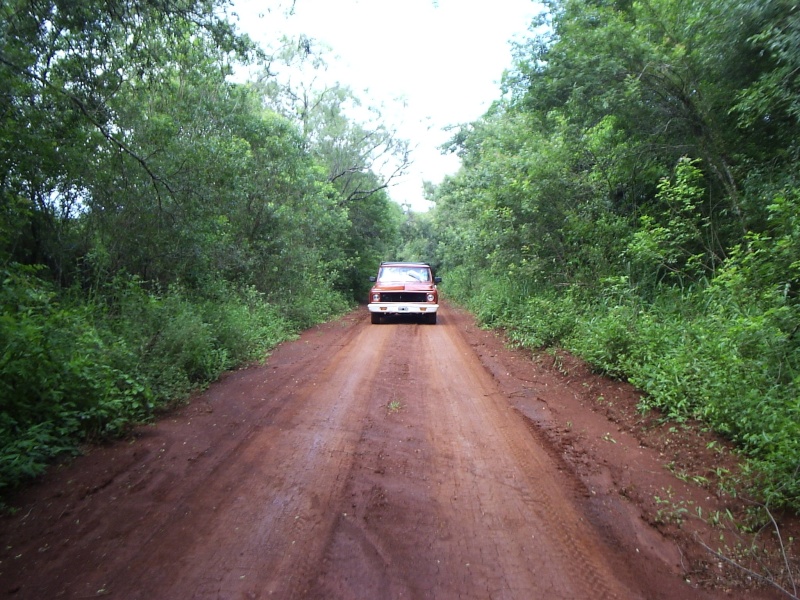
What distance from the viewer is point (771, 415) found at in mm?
4082

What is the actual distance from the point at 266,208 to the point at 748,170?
11.3 meters

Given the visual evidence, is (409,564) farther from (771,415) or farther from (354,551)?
(771,415)

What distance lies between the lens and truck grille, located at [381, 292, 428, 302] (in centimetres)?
1468

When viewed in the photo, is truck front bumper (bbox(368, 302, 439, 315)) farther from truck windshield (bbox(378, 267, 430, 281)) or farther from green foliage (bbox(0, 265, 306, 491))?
green foliage (bbox(0, 265, 306, 491))

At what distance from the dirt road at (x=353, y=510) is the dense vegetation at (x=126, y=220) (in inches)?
30.1

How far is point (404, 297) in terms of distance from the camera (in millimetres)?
14789

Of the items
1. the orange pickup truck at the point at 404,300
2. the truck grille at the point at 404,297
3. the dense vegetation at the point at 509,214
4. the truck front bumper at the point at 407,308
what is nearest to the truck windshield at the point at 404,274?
the orange pickup truck at the point at 404,300

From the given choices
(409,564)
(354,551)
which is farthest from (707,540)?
(354,551)

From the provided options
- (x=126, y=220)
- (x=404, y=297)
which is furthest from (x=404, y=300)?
(x=126, y=220)

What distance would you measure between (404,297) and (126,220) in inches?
309

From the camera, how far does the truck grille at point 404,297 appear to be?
48.2ft

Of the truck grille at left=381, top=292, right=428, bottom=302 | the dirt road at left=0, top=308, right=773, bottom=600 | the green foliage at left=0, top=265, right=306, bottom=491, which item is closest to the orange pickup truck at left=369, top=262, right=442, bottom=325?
the truck grille at left=381, top=292, right=428, bottom=302

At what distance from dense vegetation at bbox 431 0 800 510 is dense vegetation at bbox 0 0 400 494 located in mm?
5483

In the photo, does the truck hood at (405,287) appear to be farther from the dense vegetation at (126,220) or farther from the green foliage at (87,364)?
the green foliage at (87,364)
